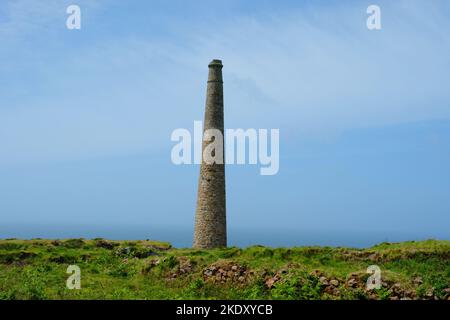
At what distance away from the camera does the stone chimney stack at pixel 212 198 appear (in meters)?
40.3

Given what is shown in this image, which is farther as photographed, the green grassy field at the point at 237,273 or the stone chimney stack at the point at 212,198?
the stone chimney stack at the point at 212,198

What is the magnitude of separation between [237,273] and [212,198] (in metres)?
15.7

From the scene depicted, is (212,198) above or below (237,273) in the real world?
above

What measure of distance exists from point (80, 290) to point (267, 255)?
36.1 ft

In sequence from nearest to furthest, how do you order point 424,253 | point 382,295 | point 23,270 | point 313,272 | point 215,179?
point 382,295 < point 313,272 < point 424,253 < point 23,270 < point 215,179

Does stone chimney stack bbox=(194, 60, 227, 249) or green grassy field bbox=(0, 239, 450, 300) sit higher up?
stone chimney stack bbox=(194, 60, 227, 249)

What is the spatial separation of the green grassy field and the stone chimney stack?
4618 mm

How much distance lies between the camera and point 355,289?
21203 mm

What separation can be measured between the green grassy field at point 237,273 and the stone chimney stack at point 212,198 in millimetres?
4618

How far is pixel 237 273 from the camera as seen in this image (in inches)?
984

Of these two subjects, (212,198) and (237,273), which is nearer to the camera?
(237,273)

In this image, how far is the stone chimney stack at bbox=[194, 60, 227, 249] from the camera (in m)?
40.3
